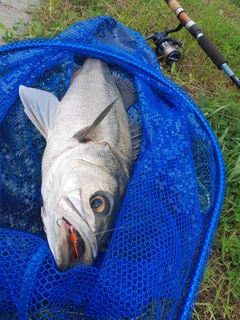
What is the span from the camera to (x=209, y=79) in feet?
15.3

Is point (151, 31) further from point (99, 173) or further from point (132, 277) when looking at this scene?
point (132, 277)

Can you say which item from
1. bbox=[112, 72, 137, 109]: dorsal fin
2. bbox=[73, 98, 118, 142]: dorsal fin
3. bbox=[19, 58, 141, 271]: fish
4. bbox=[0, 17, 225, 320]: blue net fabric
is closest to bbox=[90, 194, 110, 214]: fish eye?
bbox=[19, 58, 141, 271]: fish

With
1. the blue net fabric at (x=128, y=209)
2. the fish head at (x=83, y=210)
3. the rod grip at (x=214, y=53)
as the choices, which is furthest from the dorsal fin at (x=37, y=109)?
the rod grip at (x=214, y=53)

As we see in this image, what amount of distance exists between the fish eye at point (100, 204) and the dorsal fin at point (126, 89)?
54.0 inches

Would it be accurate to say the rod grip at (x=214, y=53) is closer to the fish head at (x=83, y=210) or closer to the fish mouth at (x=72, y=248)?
the fish head at (x=83, y=210)

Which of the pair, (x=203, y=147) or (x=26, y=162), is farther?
(x=203, y=147)

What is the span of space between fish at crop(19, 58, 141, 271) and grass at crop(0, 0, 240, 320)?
1.12 meters

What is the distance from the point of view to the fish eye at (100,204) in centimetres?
218

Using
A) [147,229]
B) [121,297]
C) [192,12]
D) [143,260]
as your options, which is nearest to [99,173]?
[147,229]

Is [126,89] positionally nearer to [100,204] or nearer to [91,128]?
[91,128]

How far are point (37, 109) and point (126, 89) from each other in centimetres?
108

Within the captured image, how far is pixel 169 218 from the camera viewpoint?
2.32 meters

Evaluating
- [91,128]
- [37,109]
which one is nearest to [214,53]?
[91,128]

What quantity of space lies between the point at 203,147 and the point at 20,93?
5.47 feet
